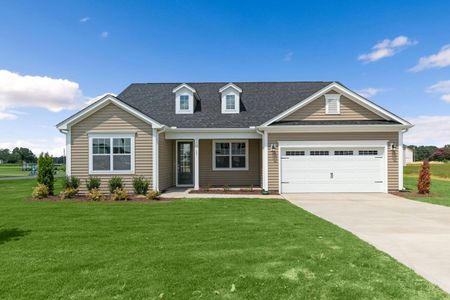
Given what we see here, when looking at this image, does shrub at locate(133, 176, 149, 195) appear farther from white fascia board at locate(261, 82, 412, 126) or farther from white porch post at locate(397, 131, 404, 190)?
white porch post at locate(397, 131, 404, 190)

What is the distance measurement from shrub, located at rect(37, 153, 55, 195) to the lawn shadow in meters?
5.99

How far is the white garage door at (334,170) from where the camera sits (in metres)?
13.3

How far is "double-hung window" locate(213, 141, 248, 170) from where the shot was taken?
617 inches

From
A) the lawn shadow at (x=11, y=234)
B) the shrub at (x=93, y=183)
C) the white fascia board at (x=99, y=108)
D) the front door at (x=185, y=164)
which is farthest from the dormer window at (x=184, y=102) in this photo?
the lawn shadow at (x=11, y=234)

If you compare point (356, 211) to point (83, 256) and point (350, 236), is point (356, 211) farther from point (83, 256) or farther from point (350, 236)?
point (83, 256)

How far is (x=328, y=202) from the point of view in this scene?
35.3 feet

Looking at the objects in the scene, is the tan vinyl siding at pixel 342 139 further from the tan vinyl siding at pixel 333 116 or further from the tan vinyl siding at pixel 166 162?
the tan vinyl siding at pixel 166 162

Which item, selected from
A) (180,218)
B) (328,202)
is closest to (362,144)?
(328,202)

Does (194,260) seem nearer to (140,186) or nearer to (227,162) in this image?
(140,186)

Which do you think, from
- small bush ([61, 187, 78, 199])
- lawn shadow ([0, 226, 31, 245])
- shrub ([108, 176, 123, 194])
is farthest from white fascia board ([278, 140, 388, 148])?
lawn shadow ([0, 226, 31, 245])

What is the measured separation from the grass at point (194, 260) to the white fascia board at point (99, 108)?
18.6 ft

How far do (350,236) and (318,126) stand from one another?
Answer: 788cm

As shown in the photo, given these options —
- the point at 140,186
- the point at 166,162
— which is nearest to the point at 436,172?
the point at 166,162

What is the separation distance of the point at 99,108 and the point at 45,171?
367 cm
